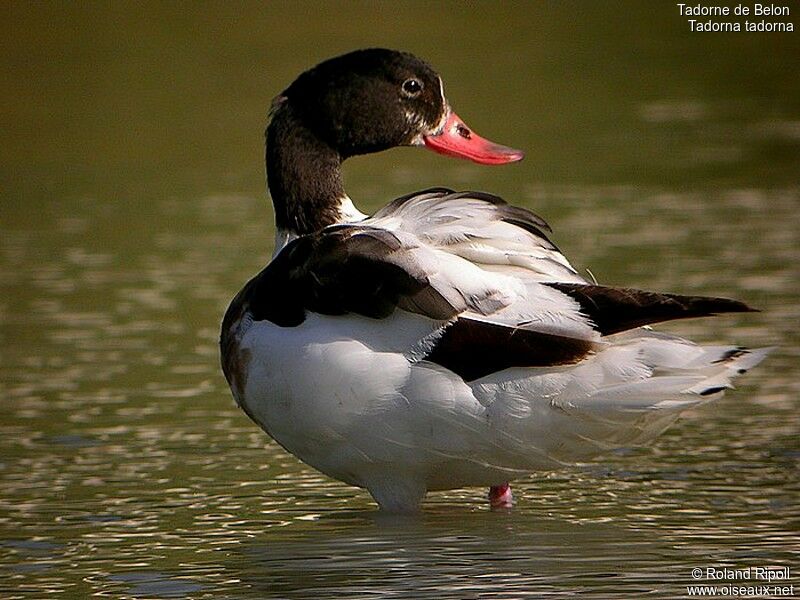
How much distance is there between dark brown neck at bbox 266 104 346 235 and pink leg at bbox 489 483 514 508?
137 cm

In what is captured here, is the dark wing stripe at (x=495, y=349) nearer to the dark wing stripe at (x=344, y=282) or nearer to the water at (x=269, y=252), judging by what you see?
the dark wing stripe at (x=344, y=282)

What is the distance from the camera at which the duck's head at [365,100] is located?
7203 millimetres

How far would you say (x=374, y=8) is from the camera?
2002cm

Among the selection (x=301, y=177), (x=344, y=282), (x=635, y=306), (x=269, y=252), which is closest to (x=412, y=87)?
(x=301, y=177)

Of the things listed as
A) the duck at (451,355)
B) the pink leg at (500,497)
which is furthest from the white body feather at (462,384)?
the pink leg at (500,497)

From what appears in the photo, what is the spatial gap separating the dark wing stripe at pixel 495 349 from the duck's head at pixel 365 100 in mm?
1587

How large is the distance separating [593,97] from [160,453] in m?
9.67

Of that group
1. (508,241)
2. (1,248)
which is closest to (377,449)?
(508,241)

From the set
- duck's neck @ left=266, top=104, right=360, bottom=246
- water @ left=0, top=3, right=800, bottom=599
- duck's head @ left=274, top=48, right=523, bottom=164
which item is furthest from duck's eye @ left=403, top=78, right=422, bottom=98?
water @ left=0, top=3, right=800, bottom=599

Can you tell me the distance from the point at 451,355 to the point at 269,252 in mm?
5300

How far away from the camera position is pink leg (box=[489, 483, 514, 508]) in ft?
21.4

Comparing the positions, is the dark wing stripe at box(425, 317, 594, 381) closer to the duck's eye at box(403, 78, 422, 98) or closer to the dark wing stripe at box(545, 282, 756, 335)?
the dark wing stripe at box(545, 282, 756, 335)

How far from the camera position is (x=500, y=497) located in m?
6.55

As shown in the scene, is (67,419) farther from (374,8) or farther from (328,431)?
(374,8)
